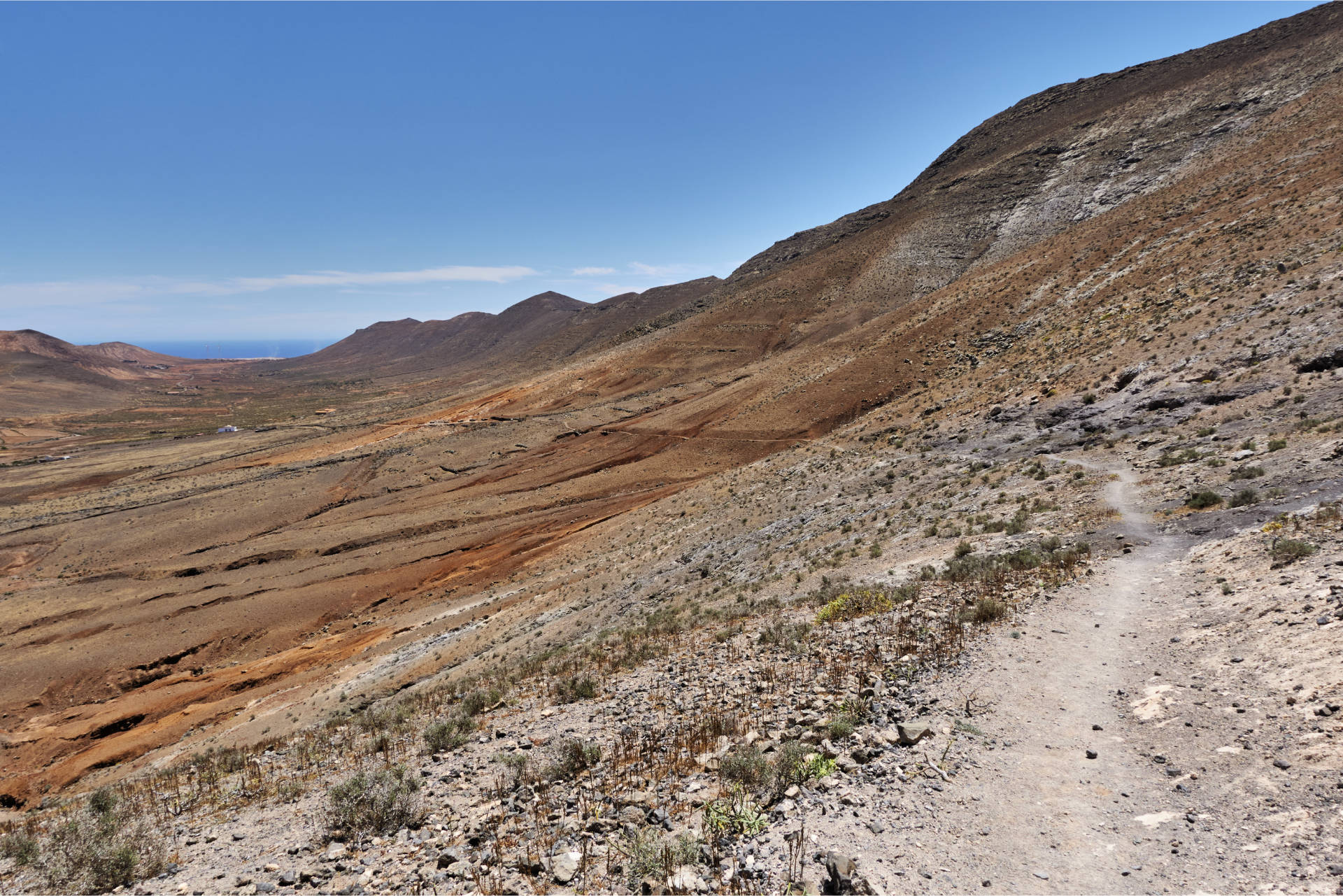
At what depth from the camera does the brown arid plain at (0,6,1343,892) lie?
4.79 metres

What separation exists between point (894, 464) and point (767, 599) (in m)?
10.9

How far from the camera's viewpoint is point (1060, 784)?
4.94m

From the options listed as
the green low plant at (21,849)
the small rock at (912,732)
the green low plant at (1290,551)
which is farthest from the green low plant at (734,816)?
the green low plant at (1290,551)

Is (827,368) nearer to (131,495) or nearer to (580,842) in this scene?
(580,842)

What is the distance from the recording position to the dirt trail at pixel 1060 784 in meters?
3.98

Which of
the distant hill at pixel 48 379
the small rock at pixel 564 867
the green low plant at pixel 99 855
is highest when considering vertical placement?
the distant hill at pixel 48 379

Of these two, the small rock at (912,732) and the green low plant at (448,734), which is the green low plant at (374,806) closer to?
the green low plant at (448,734)

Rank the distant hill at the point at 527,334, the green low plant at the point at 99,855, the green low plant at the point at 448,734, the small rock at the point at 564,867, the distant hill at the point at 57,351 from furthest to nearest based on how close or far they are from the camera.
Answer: the distant hill at the point at 57,351
the distant hill at the point at 527,334
the green low plant at the point at 448,734
the green low plant at the point at 99,855
the small rock at the point at 564,867

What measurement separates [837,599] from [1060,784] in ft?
18.4

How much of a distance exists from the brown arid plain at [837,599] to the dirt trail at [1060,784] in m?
0.04

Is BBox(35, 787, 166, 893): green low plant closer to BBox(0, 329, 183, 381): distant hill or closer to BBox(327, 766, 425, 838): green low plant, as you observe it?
BBox(327, 766, 425, 838): green low plant

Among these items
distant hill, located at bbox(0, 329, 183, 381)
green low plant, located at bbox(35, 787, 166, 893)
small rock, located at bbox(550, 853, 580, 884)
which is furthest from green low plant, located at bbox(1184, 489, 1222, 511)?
distant hill, located at bbox(0, 329, 183, 381)

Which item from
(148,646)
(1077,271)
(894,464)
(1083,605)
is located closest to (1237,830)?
(1083,605)

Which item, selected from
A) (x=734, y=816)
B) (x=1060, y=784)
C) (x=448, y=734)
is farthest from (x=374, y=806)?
(x=1060, y=784)
